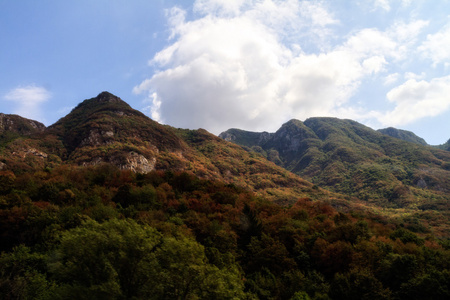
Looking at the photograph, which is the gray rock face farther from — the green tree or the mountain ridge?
the green tree

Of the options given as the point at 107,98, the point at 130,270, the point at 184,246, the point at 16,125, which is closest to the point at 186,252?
the point at 184,246

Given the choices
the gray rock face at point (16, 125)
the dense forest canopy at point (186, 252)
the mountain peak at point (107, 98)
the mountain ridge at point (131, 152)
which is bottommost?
the dense forest canopy at point (186, 252)

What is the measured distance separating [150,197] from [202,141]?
142m

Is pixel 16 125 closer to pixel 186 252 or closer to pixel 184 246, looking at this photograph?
pixel 184 246

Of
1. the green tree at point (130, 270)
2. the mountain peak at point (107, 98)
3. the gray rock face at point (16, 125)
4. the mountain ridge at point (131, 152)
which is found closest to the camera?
the green tree at point (130, 270)

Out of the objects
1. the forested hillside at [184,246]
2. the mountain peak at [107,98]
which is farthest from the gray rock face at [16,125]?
the forested hillside at [184,246]

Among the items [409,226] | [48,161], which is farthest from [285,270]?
[48,161]

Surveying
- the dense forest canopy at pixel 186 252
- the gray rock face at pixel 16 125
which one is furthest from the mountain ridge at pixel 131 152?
the dense forest canopy at pixel 186 252

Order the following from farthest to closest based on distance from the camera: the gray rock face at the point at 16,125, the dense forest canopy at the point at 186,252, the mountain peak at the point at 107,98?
the mountain peak at the point at 107,98 → the gray rock face at the point at 16,125 → the dense forest canopy at the point at 186,252

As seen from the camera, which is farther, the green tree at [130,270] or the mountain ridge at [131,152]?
the mountain ridge at [131,152]

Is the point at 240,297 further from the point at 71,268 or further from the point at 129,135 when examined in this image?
the point at 129,135

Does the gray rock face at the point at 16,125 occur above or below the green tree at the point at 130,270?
above

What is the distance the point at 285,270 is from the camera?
32500 mm

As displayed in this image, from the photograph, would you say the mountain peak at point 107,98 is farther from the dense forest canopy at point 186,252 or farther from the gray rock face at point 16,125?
the dense forest canopy at point 186,252
